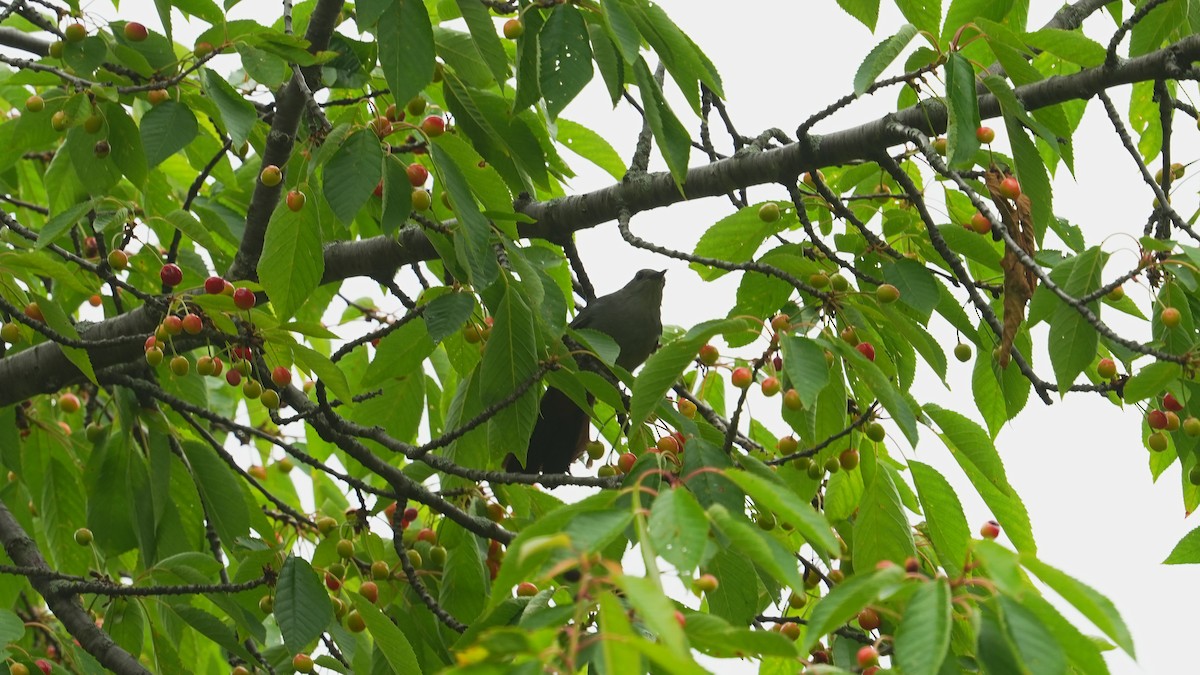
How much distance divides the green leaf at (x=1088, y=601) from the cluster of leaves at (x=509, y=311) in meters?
0.14

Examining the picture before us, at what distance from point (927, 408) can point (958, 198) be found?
0.91m

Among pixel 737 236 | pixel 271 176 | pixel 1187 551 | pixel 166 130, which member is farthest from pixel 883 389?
pixel 166 130

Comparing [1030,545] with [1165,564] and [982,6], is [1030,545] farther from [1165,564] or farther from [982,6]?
[982,6]

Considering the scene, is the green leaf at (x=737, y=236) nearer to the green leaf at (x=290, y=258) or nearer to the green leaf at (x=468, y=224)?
the green leaf at (x=468, y=224)

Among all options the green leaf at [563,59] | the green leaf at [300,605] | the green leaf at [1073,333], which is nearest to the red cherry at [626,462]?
the green leaf at [300,605]

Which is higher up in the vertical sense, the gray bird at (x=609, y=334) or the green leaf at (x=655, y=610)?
the gray bird at (x=609, y=334)

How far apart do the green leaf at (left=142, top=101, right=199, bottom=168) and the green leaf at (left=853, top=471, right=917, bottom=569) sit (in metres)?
1.74

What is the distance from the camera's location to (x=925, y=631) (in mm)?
1562

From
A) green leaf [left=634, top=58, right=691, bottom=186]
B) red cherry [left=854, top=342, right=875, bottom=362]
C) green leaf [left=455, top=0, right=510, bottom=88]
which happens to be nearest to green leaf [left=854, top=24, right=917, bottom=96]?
green leaf [left=634, top=58, right=691, bottom=186]

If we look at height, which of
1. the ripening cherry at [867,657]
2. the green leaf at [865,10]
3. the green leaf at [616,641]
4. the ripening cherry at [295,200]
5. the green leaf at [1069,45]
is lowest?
the green leaf at [616,641]

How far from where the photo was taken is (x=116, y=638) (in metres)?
3.44

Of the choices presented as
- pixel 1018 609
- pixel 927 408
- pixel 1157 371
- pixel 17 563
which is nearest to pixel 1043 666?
pixel 1018 609

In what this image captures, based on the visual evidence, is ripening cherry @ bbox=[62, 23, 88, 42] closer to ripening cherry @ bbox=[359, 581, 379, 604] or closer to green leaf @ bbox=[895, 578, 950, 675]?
ripening cherry @ bbox=[359, 581, 379, 604]

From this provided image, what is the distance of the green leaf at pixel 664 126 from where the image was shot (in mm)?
2443
